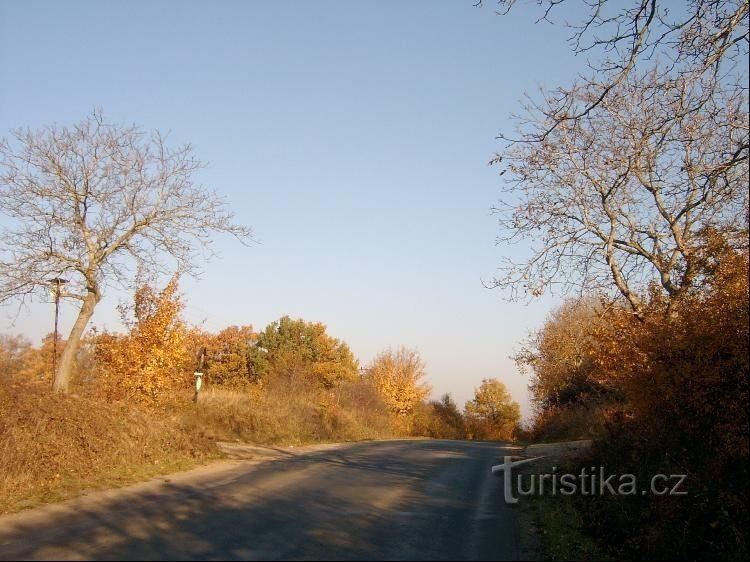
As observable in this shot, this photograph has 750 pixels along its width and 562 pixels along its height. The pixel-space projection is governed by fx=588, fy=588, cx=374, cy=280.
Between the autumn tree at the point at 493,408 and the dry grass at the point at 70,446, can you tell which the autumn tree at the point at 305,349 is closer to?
the autumn tree at the point at 493,408

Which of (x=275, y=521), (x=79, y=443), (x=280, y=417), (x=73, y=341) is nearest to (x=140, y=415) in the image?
(x=79, y=443)

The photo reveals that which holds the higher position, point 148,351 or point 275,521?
point 148,351

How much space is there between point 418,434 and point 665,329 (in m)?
52.2

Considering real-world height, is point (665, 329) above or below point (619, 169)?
below

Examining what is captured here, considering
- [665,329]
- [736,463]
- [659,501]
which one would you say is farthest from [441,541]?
[665,329]

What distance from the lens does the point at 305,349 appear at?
59.2 meters

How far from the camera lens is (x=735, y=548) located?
22.1ft

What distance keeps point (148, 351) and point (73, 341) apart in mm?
2502

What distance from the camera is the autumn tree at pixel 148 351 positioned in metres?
19.8

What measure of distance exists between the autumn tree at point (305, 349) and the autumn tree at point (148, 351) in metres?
35.0

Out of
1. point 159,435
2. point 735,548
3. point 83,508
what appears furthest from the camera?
point 159,435

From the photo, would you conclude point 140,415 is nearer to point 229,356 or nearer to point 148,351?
point 148,351

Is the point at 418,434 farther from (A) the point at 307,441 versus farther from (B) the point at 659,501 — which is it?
(B) the point at 659,501

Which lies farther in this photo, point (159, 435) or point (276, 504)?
point (159, 435)
